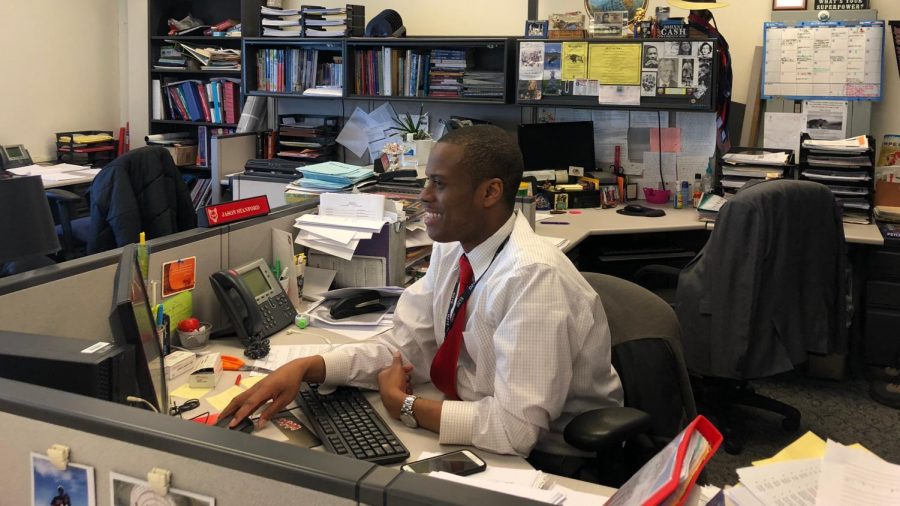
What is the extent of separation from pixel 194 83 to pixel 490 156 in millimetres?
3921

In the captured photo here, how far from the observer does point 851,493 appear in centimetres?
88

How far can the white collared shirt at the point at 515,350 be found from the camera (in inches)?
58.8

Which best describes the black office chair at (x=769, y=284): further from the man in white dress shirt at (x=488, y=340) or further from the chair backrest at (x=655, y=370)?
the man in white dress shirt at (x=488, y=340)

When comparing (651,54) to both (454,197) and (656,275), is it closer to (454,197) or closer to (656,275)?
(656,275)

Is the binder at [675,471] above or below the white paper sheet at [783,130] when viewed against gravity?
below

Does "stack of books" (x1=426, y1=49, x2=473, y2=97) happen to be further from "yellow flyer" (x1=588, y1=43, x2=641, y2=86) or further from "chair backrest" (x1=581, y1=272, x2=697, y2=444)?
"chair backrest" (x1=581, y1=272, x2=697, y2=444)

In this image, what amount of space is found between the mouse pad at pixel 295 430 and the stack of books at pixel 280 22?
11.0 feet

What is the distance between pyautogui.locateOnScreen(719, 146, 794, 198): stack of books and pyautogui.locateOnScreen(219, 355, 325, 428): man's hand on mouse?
276 centimetres

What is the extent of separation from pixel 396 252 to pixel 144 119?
3.70 m

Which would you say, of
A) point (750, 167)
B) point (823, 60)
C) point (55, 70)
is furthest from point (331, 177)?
point (55, 70)

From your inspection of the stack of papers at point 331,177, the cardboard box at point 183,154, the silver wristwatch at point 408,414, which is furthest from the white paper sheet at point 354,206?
the cardboard box at point 183,154

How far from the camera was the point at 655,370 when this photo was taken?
174 cm

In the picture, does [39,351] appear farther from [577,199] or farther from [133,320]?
[577,199]

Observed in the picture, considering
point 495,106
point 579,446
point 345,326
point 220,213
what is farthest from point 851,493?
point 495,106
